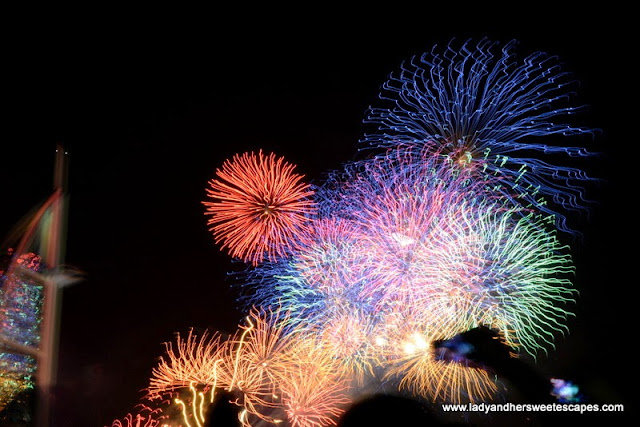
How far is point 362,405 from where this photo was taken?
2.66m

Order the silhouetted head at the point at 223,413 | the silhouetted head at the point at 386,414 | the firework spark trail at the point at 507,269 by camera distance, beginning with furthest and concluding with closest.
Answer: the firework spark trail at the point at 507,269
the silhouetted head at the point at 223,413
the silhouetted head at the point at 386,414

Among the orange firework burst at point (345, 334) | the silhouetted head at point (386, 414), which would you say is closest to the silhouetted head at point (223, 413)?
the silhouetted head at point (386, 414)

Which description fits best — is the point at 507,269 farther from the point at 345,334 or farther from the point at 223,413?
the point at 223,413

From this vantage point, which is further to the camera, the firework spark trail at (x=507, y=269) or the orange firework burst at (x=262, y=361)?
the orange firework burst at (x=262, y=361)

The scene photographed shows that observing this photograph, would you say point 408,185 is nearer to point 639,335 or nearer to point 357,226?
point 357,226

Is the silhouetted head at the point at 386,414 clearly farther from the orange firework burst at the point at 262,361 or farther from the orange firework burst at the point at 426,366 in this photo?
the orange firework burst at the point at 262,361

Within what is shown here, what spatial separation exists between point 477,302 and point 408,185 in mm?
2771

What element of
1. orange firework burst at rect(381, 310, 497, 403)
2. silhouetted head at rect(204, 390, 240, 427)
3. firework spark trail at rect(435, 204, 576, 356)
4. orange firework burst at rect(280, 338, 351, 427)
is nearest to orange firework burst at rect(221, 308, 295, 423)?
orange firework burst at rect(280, 338, 351, 427)

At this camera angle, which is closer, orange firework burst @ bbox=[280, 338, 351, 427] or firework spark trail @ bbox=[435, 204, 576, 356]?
firework spark trail @ bbox=[435, 204, 576, 356]

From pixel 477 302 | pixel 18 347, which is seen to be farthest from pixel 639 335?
pixel 18 347

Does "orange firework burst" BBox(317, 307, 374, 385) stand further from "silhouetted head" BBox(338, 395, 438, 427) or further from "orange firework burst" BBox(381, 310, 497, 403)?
"silhouetted head" BBox(338, 395, 438, 427)

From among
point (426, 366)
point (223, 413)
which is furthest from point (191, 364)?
point (223, 413)

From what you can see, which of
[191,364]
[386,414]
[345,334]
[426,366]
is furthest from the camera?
[191,364]

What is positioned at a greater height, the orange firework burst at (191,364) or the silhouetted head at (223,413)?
the silhouetted head at (223,413)
